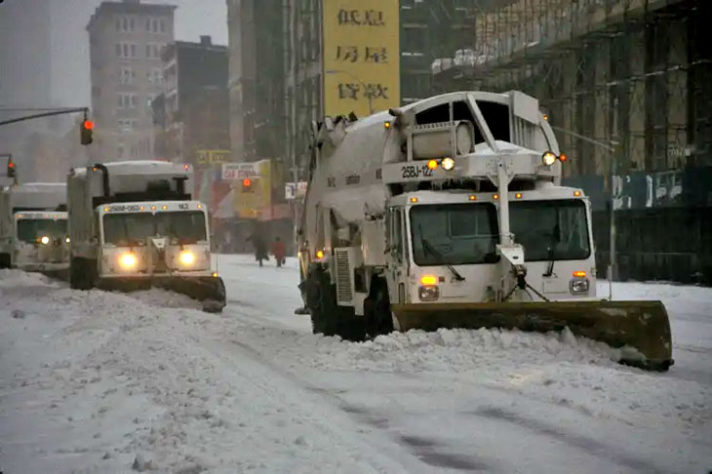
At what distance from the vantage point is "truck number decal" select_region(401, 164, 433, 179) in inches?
674

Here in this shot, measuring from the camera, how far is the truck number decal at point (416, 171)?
17109 millimetres

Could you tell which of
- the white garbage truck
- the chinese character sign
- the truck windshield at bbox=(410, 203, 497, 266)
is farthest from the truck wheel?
the chinese character sign

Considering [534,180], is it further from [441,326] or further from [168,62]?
[168,62]

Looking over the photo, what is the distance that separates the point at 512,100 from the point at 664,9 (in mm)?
25676

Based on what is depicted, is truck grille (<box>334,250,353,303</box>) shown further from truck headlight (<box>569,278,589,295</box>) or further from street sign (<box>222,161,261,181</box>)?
street sign (<box>222,161,261,181</box>)

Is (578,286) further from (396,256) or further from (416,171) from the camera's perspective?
(416,171)

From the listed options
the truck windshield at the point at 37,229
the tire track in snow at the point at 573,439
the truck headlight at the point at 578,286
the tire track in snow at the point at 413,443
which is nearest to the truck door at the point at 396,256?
the truck headlight at the point at 578,286

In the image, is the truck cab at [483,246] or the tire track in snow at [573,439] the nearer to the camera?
the tire track in snow at [573,439]

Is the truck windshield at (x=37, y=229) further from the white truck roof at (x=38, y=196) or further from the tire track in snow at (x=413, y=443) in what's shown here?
the tire track in snow at (x=413, y=443)

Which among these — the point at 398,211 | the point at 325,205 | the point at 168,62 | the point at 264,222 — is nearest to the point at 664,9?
the point at 325,205

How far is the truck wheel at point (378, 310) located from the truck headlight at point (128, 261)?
11575 mm

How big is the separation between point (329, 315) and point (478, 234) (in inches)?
198

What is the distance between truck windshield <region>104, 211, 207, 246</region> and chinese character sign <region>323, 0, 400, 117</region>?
34.7 m

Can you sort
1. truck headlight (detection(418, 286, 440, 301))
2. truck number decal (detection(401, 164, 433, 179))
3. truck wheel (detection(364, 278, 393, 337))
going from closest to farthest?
truck headlight (detection(418, 286, 440, 301)) → truck number decal (detection(401, 164, 433, 179)) → truck wheel (detection(364, 278, 393, 337))
